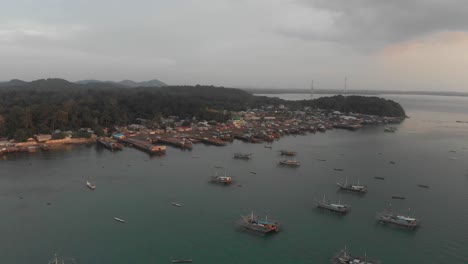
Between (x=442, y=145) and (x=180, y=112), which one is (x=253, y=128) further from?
(x=442, y=145)

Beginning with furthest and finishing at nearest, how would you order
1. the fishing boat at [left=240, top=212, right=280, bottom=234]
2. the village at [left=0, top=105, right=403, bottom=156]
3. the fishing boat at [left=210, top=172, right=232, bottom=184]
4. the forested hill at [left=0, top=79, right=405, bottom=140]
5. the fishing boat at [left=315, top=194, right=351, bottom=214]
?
the forested hill at [left=0, top=79, right=405, bottom=140] < the village at [left=0, top=105, right=403, bottom=156] < the fishing boat at [left=210, top=172, right=232, bottom=184] < the fishing boat at [left=315, top=194, right=351, bottom=214] < the fishing boat at [left=240, top=212, right=280, bottom=234]

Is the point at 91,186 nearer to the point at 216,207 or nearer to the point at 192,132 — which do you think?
the point at 216,207

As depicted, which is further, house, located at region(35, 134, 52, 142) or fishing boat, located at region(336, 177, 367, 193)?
house, located at region(35, 134, 52, 142)

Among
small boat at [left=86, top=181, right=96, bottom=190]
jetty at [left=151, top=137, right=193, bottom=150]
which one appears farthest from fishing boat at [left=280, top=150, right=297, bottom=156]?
small boat at [left=86, top=181, right=96, bottom=190]

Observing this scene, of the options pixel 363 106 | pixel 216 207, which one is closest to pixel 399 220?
pixel 216 207

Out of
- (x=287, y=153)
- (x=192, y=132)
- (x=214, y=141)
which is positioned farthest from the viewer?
(x=192, y=132)

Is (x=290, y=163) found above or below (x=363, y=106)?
below

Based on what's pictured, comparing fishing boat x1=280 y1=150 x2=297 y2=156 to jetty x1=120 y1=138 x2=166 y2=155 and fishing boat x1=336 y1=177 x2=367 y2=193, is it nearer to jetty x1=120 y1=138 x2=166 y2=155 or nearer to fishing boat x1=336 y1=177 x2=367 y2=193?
fishing boat x1=336 y1=177 x2=367 y2=193

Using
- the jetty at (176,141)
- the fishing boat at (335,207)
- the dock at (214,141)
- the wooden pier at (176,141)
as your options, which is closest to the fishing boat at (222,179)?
the fishing boat at (335,207)
